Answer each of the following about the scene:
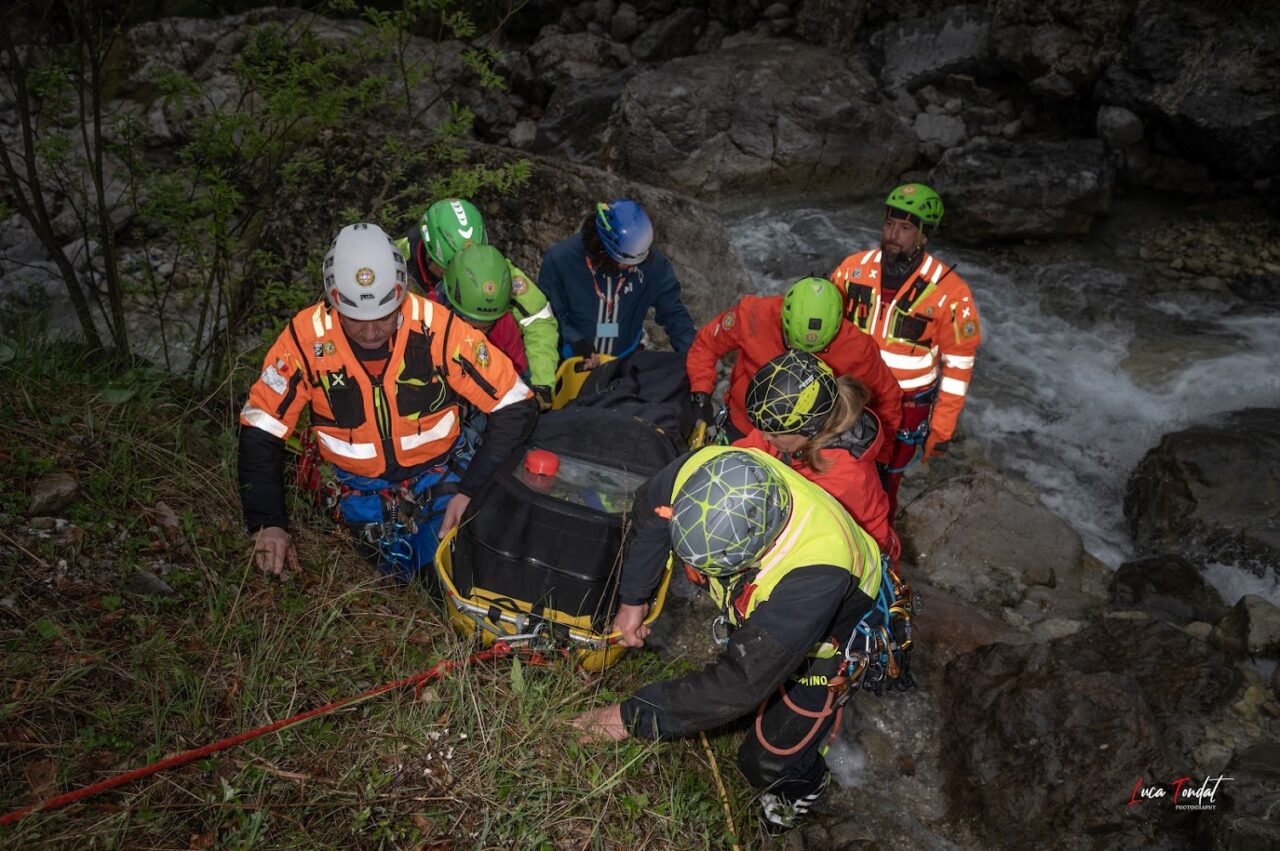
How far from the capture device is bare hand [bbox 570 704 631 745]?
112 inches

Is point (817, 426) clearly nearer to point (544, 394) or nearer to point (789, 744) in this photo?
point (789, 744)

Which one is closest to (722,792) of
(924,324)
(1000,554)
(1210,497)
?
(924,324)

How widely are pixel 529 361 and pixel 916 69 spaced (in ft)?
37.7

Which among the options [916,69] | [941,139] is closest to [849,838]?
[941,139]

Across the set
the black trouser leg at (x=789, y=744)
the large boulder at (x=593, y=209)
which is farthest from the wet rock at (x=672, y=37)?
the black trouser leg at (x=789, y=744)

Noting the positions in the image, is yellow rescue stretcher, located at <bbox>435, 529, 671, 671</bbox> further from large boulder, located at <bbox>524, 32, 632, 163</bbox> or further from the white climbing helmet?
large boulder, located at <bbox>524, 32, 632, 163</bbox>

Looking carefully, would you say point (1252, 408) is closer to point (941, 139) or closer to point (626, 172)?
point (941, 139)

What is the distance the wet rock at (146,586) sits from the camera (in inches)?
122

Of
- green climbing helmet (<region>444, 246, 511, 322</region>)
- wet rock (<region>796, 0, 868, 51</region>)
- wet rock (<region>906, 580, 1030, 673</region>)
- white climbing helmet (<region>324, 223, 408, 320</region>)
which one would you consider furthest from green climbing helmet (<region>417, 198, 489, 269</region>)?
wet rock (<region>796, 0, 868, 51</region>)

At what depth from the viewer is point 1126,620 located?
489 centimetres

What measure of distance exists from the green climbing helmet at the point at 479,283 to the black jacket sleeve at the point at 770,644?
1992 millimetres

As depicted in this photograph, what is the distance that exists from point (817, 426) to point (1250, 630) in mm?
3432

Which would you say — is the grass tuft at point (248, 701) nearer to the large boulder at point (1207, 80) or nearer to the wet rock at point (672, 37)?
the large boulder at point (1207, 80)

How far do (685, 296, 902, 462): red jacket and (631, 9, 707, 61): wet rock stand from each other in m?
11.1
